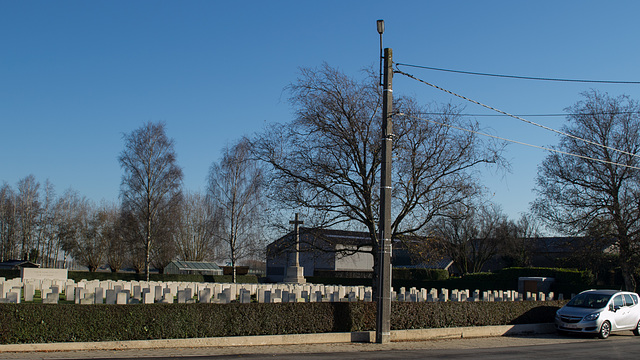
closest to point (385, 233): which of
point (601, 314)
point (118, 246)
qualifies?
point (601, 314)

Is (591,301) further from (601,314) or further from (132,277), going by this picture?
(132,277)

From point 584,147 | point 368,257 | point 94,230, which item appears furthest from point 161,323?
point 94,230

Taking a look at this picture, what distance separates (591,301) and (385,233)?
9.09 metres

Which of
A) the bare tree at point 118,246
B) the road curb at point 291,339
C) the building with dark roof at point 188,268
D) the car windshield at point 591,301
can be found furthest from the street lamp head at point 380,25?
the building with dark roof at point 188,268

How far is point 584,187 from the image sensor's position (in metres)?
31.9

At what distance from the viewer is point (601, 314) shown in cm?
1714

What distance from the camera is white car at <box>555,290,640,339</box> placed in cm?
1716

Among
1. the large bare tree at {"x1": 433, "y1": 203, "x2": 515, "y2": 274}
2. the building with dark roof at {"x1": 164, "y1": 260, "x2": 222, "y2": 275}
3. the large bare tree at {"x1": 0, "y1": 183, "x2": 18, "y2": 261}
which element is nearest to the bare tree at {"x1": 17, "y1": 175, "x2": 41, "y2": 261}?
the large bare tree at {"x1": 0, "y1": 183, "x2": 18, "y2": 261}

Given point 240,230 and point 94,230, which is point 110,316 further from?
point 94,230

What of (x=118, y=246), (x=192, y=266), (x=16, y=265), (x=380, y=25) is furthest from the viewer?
(x=192, y=266)

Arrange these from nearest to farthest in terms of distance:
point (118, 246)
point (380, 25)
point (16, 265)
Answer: point (380, 25)
point (16, 265)
point (118, 246)

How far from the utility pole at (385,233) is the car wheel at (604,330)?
25.9ft

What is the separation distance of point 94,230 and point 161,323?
54.8m

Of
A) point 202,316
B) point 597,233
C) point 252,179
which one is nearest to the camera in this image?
point 202,316
